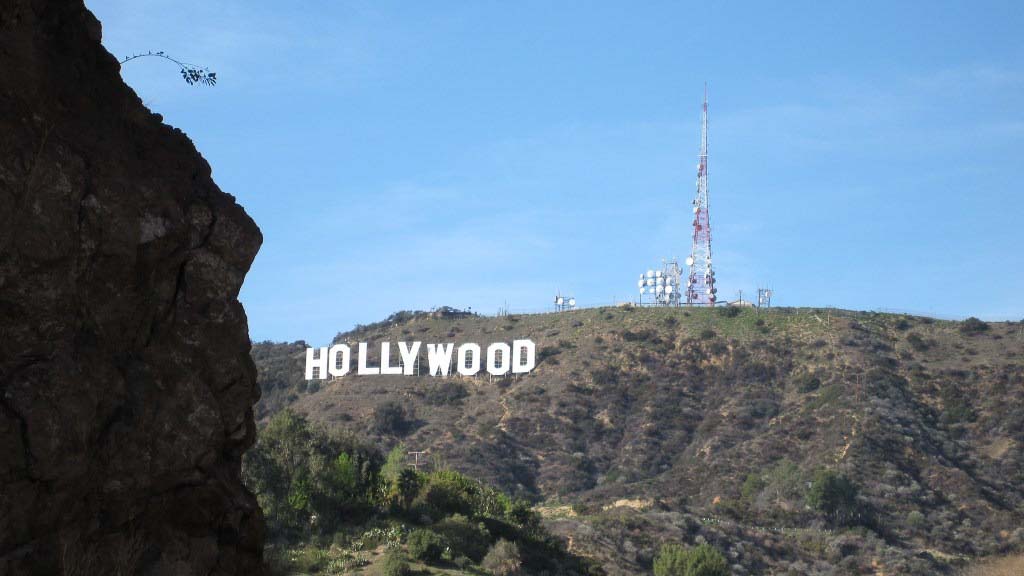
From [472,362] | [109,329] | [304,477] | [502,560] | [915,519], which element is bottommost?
[915,519]

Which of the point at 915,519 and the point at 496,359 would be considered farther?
the point at 496,359

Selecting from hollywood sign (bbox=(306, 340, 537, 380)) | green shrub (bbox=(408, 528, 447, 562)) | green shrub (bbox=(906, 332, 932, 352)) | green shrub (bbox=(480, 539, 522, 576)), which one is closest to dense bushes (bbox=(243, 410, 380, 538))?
green shrub (bbox=(408, 528, 447, 562))

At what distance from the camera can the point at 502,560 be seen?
117 feet

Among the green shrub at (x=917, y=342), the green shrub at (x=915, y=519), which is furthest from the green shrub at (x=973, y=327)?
the green shrub at (x=915, y=519)

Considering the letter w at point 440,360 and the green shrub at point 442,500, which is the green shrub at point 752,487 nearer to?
the letter w at point 440,360

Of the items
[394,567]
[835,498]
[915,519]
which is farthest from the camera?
[835,498]

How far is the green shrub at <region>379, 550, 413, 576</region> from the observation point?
30266 mm

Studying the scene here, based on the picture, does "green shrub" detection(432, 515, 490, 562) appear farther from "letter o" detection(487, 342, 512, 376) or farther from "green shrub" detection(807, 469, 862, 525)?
"letter o" detection(487, 342, 512, 376)

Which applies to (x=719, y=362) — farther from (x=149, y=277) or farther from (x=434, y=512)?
(x=149, y=277)

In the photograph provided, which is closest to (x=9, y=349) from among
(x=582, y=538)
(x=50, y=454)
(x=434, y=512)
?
(x=50, y=454)

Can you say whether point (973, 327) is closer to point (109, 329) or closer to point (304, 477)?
Answer: point (304, 477)

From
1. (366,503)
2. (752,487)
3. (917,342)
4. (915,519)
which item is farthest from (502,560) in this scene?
(917,342)

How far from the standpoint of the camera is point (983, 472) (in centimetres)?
7225

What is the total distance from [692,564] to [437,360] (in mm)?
46776
